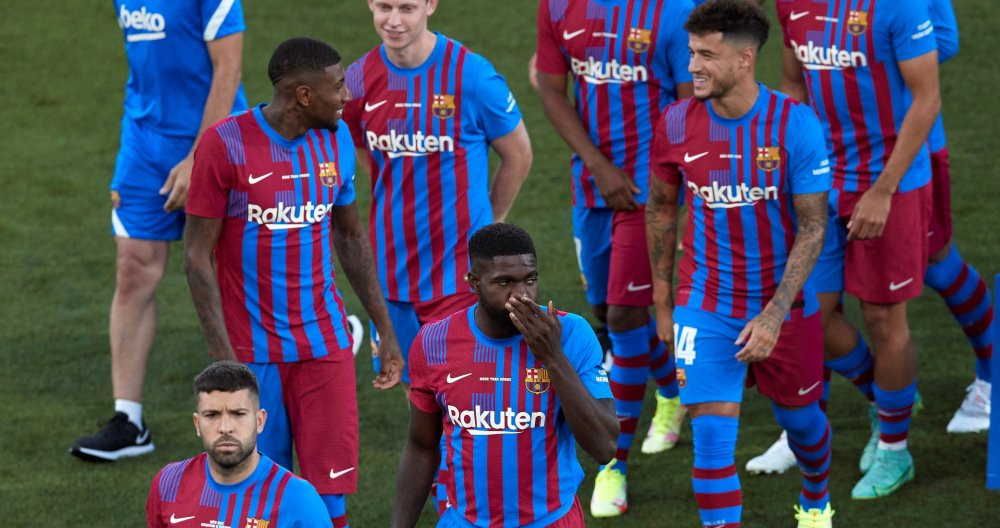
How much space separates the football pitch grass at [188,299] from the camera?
708 centimetres

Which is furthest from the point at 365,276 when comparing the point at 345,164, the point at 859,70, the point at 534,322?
the point at 859,70

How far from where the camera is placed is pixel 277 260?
228 inches

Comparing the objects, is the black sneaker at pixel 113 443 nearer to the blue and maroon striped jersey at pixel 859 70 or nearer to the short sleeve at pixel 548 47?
the short sleeve at pixel 548 47

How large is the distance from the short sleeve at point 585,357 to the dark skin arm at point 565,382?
0.21 ft

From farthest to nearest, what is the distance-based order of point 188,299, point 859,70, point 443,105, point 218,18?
point 188,299 < point 218,18 < point 859,70 < point 443,105

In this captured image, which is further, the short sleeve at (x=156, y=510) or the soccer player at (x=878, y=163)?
the soccer player at (x=878, y=163)

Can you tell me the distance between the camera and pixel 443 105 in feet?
21.0

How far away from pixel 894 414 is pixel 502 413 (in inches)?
110

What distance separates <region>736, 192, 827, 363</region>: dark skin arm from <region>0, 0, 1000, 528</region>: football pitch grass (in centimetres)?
111

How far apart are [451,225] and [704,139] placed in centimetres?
109

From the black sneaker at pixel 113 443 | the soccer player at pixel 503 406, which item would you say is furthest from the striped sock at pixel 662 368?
the soccer player at pixel 503 406

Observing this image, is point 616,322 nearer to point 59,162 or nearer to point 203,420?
point 203,420

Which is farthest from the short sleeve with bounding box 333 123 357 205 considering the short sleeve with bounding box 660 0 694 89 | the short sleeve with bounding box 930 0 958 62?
the short sleeve with bounding box 930 0 958 62

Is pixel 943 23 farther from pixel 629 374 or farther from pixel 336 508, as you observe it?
pixel 336 508
